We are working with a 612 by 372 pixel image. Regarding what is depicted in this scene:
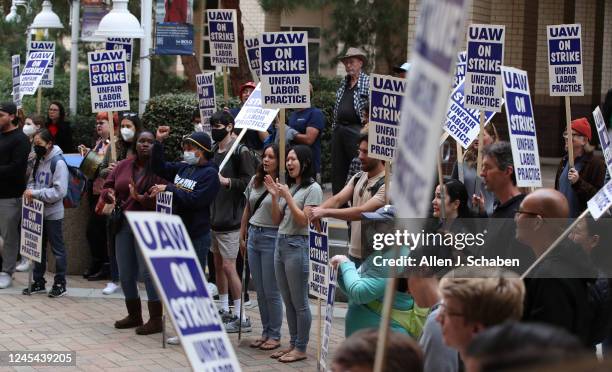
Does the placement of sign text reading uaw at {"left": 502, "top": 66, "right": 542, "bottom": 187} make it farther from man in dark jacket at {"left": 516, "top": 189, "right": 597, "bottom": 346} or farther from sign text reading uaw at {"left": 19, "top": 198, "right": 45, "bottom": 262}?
sign text reading uaw at {"left": 19, "top": 198, "right": 45, "bottom": 262}

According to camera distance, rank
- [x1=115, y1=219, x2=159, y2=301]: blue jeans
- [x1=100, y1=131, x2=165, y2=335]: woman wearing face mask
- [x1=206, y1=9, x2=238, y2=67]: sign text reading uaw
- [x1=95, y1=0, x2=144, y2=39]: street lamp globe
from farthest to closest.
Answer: [x1=95, y1=0, x2=144, y2=39]: street lamp globe
[x1=206, y1=9, x2=238, y2=67]: sign text reading uaw
[x1=115, y1=219, x2=159, y2=301]: blue jeans
[x1=100, y1=131, x2=165, y2=335]: woman wearing face mask

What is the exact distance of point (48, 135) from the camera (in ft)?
37.9

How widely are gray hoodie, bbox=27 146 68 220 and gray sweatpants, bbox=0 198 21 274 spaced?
1.38ft

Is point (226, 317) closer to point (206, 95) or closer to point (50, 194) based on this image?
point (50, 194)

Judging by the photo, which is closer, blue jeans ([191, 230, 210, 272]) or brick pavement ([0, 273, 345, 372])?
brick pavement ([0, 273, 345, 372])

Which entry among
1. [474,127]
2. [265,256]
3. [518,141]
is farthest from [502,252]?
[474,127]

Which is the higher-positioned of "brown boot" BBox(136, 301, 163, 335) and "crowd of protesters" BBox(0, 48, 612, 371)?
"crowd of protesters" BBox(0, 48, 612, 371)

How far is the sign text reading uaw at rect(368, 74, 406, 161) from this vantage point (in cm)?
830

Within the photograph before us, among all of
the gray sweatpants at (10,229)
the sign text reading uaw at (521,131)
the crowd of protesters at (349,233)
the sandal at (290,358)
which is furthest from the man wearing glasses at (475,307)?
the gray sweatpants at (10,229)

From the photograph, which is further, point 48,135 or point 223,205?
point 48,135

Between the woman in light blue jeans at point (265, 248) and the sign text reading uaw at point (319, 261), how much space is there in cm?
64

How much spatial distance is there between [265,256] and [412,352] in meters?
5.75

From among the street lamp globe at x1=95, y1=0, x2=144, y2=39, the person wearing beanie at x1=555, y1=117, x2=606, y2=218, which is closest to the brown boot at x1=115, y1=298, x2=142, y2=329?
the person wearing beanie at x1=555, y1=117, x2=606, y2=218

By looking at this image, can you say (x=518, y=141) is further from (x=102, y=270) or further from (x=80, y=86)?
(x=80, y=86)
